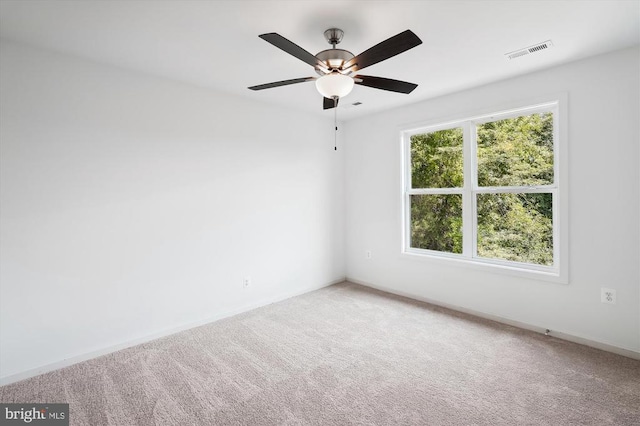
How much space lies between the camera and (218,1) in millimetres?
1964

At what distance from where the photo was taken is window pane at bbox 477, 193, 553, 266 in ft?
10.5

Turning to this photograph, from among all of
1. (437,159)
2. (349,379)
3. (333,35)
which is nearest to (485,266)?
(437,159)

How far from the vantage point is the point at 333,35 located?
2281 mm

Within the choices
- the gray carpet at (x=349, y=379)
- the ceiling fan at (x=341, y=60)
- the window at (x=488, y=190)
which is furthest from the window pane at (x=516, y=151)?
the ceiling fan at (x=341, y=60)

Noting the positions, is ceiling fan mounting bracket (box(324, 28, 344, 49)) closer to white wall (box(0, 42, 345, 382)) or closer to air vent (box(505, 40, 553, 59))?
air vent (box(505, 40, 553, 59))

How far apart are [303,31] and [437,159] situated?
8.04 ft

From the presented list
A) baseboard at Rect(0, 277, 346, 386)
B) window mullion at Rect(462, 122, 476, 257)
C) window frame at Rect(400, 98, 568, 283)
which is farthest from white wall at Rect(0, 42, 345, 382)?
window mullion at Rect(462, 122, 476, 257)

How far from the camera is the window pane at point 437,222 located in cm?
391

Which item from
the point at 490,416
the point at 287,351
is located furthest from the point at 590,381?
the point at 287,351

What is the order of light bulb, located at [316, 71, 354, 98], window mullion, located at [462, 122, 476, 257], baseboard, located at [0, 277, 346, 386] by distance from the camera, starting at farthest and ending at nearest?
window mullion, located at [462, 122, 476, 257], baseboard, located at [0, 277, 346, 386], light bulb, located at [316, 71, 354, 98]

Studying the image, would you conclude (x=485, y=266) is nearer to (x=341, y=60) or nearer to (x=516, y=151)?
(x=516, y=151)

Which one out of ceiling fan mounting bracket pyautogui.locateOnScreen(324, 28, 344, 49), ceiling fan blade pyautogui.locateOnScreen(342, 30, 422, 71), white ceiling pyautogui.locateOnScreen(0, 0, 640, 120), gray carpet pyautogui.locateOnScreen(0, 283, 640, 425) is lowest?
gray carpet pyautogui.locateOnScreen(0, 283, 640, 425)

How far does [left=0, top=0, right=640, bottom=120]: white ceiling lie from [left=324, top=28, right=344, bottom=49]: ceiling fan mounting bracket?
37mm

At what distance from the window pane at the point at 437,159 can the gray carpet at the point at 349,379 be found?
1701 millimetres
